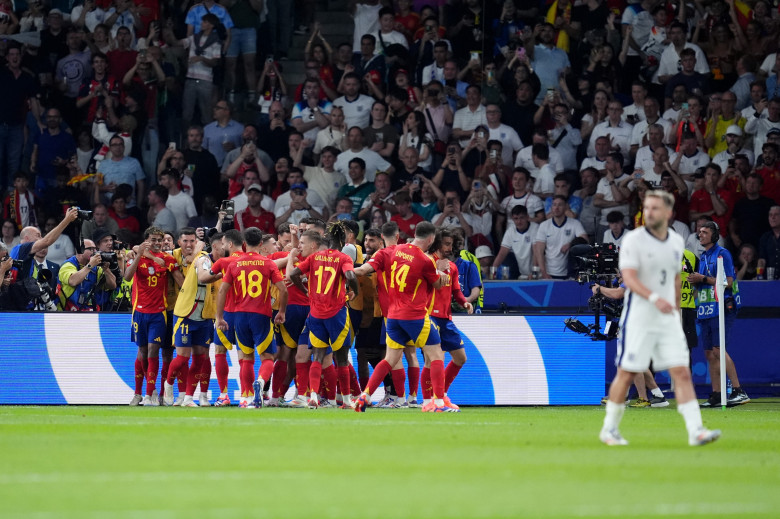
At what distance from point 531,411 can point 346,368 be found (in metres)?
2.58

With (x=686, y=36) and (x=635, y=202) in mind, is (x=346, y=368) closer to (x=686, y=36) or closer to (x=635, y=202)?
(x=635, y=202)

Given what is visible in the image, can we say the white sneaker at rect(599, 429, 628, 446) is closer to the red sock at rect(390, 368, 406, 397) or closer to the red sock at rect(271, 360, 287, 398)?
the red sock at rect(390, 368, 406, 397)

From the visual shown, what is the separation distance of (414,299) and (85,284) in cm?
673

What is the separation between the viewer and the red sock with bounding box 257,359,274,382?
16766mm

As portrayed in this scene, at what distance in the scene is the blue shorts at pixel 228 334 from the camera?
17203 millimetres

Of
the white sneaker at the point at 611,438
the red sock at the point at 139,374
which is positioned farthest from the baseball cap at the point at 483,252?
the white sneaker at the point at 611,438

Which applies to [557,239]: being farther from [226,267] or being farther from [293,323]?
[226,267]

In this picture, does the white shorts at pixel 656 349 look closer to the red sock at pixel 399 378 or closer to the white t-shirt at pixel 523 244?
the red sock at pixel 399 378

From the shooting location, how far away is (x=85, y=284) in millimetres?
20062

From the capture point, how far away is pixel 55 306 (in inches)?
802

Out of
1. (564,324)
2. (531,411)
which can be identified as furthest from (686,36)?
(531,411)

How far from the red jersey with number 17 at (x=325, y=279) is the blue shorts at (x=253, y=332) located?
0.68 m

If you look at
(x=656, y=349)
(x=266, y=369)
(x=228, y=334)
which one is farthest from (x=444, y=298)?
(x=656, y=349)

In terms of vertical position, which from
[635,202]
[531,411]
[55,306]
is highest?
[635,202]
